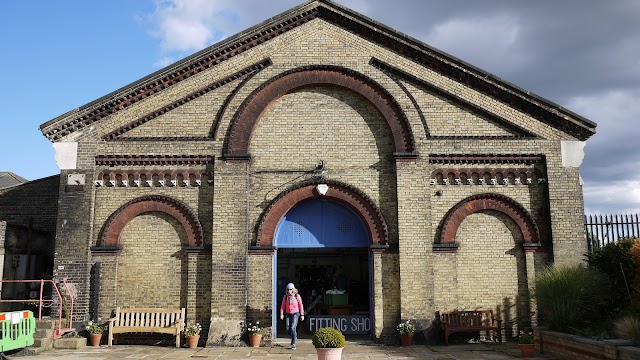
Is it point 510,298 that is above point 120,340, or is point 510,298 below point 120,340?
above

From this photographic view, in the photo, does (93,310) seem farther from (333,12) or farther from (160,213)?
(333,12)

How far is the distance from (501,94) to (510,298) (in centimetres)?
572

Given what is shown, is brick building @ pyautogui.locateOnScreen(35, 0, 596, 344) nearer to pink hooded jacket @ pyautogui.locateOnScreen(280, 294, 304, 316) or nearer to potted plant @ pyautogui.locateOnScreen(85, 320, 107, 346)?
potted plant @ pyautogui.locateOnScreen(85, 320, 107, 346)

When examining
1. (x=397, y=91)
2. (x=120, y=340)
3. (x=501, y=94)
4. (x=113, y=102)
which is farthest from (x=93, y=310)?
(x=501, y=94)

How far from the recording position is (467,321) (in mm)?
14312

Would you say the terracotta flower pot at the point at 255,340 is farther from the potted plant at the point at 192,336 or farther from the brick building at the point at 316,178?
the potted plant at the point at 192,336

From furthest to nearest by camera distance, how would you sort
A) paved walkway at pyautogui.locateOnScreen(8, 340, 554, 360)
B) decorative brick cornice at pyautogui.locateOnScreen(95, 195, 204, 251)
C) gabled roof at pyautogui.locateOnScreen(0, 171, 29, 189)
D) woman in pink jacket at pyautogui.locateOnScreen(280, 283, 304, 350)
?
gabled roof at pyautogui.locateOnScreen(0, 171, 29, 189)
decorative brick cornice at pyautogui.locateOnScreen(95, 195, 204, 251)
woman in pink jacket at pyautogui.locateOnScreen(280, 283, 304, 350)
paved walkway at pyautogui.locateOnScreen(8, 340, 554, 360)

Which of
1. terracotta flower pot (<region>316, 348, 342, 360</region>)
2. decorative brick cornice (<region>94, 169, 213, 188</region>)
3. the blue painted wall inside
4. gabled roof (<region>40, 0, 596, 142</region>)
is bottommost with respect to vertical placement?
terracotta flower pot (<region>316, 348, 342, 360</region>)

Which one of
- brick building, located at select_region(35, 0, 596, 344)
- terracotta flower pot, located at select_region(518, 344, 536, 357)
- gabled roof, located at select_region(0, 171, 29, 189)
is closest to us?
terracotta flower pot, located at select_region(518, 344, 536, 357)

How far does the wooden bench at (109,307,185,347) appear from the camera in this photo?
14.1 metres

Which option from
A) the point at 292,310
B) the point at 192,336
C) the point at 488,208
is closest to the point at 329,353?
the point at 292,310

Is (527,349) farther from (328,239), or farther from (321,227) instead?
(321,227)

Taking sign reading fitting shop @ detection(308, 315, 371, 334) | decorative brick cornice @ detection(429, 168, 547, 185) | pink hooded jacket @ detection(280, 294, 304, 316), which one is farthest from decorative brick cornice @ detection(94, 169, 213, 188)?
decorative brick cornice @ detection(429, 168, 547, 185)

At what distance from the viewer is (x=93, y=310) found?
1457cm
